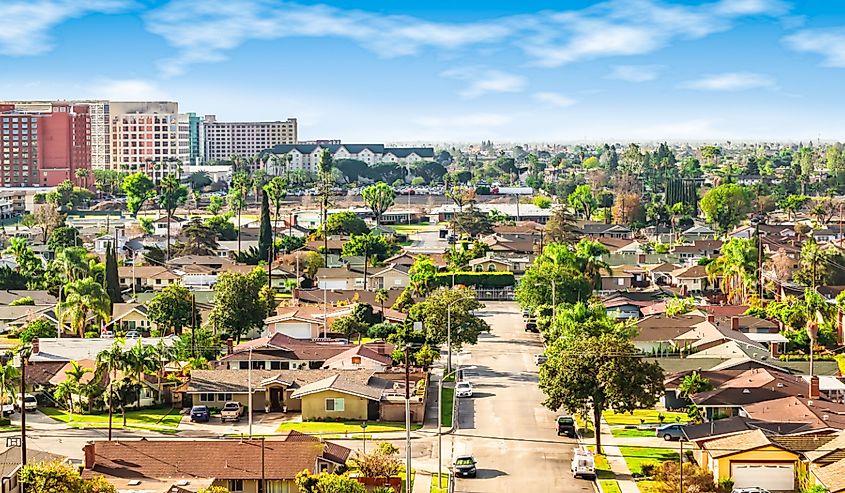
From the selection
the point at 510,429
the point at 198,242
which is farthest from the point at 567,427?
the point at 198,242

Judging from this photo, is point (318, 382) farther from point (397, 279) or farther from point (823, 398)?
point (397, 279)

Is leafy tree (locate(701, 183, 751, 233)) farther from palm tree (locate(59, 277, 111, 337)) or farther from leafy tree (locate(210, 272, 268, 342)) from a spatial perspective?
palm tree (locate(59, 277, 111, 337))

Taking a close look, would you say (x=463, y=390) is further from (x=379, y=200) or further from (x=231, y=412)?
(x=379, y=200)

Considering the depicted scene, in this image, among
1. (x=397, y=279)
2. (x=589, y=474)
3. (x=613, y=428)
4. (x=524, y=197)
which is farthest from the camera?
(x=524, y=197)

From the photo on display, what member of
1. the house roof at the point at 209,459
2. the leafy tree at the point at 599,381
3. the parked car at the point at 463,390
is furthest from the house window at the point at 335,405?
the house roof at the point at 209,459

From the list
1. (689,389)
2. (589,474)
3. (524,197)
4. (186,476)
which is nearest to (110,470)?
(186,476)

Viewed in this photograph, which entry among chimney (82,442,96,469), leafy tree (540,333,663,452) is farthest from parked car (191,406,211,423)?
leafy tree (540,333,663,452)

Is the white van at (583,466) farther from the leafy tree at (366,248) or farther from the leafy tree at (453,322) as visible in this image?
the leafy tree at (366,248)
